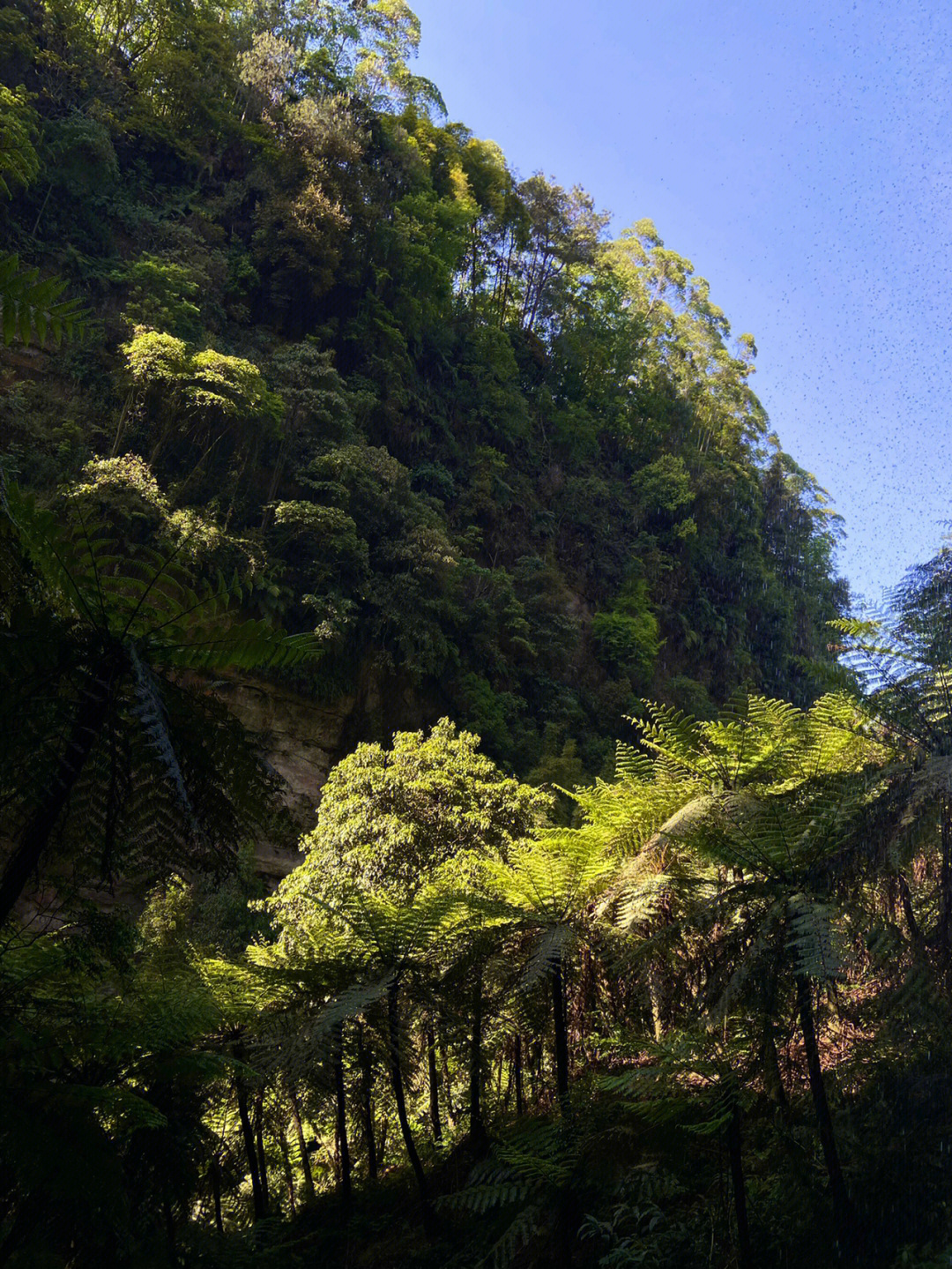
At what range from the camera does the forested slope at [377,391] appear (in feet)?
57.0

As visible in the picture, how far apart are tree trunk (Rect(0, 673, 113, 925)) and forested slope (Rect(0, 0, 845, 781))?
380 inches

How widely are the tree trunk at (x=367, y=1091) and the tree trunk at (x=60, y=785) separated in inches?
129

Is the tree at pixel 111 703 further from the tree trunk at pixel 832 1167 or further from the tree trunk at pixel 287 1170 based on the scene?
the tree trunk at pixel 287 1170

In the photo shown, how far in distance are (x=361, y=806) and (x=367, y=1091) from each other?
12.4 ft

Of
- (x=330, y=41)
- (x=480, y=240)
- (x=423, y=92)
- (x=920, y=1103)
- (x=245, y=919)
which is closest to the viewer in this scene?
(x=920, y=1103)

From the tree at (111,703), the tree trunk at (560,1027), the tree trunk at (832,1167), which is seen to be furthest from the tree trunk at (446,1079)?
the tree at (111,703)

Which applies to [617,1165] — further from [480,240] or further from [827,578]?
[827,578]

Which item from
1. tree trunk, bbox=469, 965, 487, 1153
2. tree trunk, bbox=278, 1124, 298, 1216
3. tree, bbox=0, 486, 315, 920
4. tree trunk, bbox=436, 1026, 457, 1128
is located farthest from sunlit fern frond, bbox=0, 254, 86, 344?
tree trunk, bbox=278, 1124, 298, 1216

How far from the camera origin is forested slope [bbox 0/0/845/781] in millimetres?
17375

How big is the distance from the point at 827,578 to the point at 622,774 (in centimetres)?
3378

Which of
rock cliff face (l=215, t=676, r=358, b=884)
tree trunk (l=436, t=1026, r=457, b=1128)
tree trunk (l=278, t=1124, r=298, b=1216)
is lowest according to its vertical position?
tree trunk (l=278, t=1124, r=298, b=1216)

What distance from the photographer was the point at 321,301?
23312 mm

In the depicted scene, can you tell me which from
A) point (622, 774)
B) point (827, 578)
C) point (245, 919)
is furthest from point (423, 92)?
point (622, 774)

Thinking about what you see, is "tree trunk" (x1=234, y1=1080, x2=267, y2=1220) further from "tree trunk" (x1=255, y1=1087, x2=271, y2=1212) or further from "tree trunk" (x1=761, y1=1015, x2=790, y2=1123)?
"tree trunk" (x1=761, y1=1015, x2=790, y2=1123)
